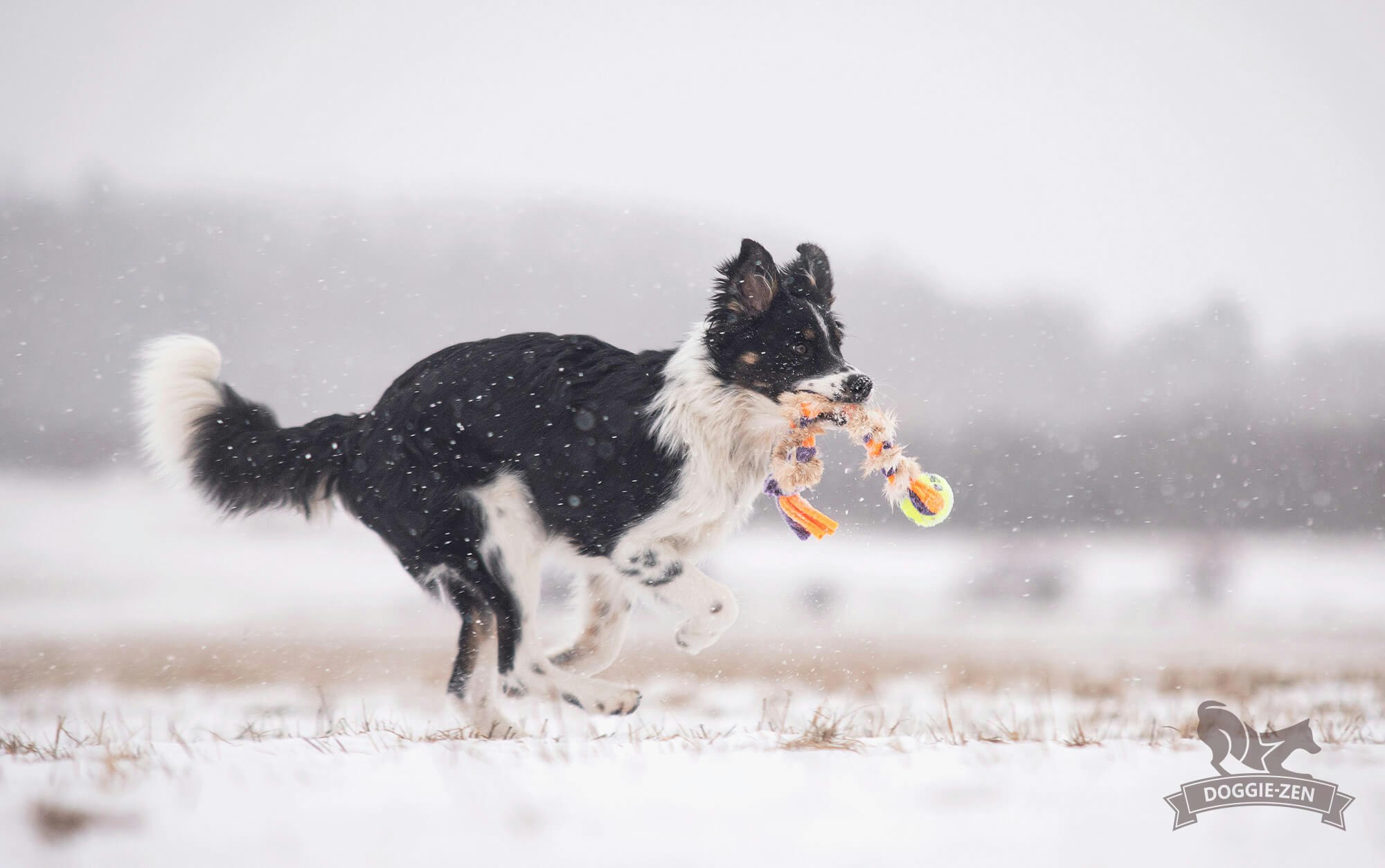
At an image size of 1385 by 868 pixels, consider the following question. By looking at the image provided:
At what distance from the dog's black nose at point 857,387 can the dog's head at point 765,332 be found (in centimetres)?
12

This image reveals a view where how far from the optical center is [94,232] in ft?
54.3

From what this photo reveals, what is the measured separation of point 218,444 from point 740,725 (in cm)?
295

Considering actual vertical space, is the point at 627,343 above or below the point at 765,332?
above

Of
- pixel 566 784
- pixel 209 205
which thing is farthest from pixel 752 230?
pixel 566 784

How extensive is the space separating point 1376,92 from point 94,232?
61.8 meters

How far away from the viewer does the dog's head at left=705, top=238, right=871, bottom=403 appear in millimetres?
4309

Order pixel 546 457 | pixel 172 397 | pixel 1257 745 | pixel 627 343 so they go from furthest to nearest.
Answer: pixel 627 343 → pixel 172 397 → pixel 546 457 → pixel 1257 745

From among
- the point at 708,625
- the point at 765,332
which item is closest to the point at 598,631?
the point at 708,625

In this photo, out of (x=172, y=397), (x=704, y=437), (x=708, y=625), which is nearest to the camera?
(x=708, y=625)

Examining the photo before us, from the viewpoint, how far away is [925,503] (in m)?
4.34

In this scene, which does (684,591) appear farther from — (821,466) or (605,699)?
(821,466)

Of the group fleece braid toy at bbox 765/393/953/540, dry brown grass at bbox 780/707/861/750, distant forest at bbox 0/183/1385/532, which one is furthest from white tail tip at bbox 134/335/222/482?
distant forest at bbox 0/183/1385/532

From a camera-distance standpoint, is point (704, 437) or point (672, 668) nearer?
point (704, 437)

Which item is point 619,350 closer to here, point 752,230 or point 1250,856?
point 1250,856
